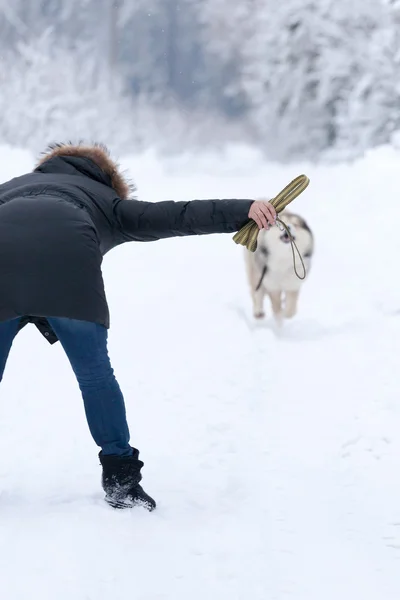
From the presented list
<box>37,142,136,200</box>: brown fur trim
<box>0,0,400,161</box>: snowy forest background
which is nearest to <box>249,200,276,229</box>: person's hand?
<box>37,142,136,200</box>: brown fur trim

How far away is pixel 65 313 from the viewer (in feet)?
9.31

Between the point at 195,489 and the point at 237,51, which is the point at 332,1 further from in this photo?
the point at 195,489

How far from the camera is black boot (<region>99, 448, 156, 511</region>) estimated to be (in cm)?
309

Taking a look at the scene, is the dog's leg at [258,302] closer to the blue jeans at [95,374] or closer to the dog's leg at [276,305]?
the dog's leg at [276,305]

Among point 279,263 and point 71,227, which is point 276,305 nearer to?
point 279,263

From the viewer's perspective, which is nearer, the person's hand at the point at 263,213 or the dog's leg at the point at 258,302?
the person's hand at the point at 263,213

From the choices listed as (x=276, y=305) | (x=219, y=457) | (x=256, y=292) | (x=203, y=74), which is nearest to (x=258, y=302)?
(x=256, y=292)

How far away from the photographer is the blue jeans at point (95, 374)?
2951 millimetres

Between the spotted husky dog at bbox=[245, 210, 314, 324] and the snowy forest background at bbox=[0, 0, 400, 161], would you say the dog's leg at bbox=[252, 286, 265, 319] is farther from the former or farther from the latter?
the snowy forest background at bbox=[0, 0, 400, 161]

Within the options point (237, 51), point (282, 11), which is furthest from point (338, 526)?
point (237, 51)

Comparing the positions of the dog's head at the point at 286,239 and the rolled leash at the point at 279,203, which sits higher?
the dog's head at the point at 286,239

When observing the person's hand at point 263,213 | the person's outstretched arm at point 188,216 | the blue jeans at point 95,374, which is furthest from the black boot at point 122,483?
the person's hand at point 263,213

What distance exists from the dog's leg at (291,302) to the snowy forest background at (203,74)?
52.0ft

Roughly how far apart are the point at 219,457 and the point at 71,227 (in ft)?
4.91
